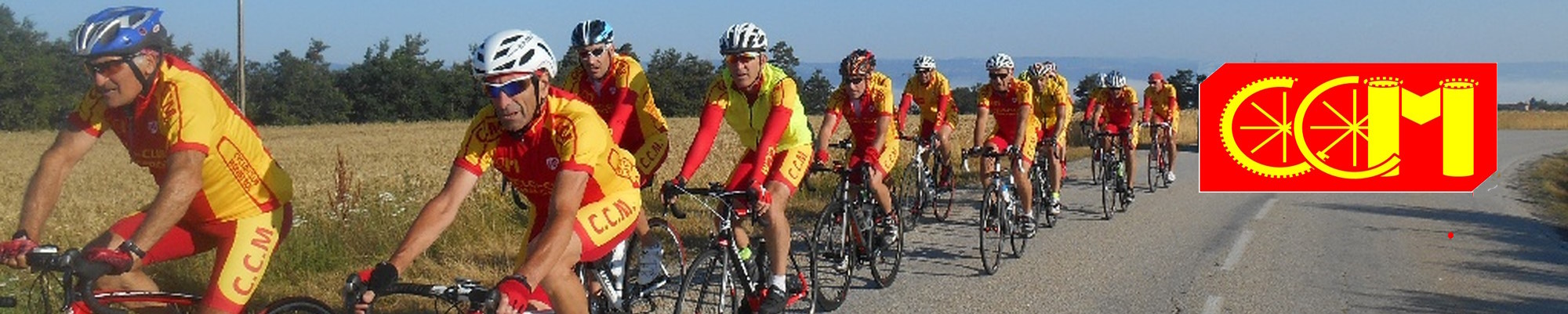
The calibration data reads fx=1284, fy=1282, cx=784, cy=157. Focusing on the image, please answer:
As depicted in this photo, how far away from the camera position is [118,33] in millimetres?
3734

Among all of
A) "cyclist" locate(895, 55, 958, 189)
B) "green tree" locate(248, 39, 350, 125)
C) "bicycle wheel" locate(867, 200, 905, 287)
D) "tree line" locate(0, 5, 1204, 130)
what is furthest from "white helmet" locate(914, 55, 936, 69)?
"green tree" locate(248, 39, 350, 125)

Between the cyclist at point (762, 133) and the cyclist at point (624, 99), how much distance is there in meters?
0.36

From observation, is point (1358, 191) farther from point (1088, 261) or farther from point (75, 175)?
point (75, 175)

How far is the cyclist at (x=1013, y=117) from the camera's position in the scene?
9328mm

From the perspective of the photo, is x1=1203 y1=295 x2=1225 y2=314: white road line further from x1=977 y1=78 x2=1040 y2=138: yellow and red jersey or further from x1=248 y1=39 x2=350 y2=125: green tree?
x1=248 y1=39 x2=350 y2=125: green tree

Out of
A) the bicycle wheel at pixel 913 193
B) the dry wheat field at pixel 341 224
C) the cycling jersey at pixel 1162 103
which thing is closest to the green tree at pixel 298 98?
the dry wheat field at pixel 341 224

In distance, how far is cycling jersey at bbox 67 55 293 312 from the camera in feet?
12.8

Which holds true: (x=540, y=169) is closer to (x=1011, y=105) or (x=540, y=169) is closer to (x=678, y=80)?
(x=1011, y=105)

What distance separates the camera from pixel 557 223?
3656mm

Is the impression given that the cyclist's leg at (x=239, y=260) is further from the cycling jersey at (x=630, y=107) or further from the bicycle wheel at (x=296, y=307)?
the cycling jersey at (x=630, y=107)

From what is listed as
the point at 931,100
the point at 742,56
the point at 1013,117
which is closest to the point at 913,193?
the point at 931,100

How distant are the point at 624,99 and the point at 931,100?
564cm

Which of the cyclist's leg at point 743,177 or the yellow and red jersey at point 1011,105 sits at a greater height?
the yellow and red jersey at point 1011,105

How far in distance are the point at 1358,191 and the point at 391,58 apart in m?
60.0
